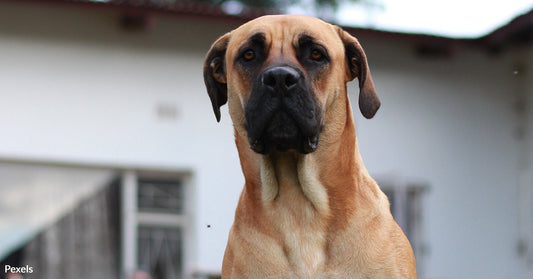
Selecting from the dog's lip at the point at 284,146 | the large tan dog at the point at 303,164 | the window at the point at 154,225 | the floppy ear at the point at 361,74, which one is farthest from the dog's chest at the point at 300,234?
the window at the point at 154,225

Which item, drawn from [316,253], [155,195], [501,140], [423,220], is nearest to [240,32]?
[316,253]

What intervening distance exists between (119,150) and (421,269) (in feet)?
14.6

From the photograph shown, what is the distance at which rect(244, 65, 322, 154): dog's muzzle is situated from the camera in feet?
11.0

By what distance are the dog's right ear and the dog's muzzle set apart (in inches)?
18.9

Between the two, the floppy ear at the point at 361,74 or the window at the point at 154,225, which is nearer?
the floppy ear at the point at 361,74

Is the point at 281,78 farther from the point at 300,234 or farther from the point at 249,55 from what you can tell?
the point at 300,234

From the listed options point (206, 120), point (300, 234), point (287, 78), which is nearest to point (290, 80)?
point (287, 78)

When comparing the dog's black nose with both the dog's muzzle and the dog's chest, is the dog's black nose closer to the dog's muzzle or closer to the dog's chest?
the dog's muzzle

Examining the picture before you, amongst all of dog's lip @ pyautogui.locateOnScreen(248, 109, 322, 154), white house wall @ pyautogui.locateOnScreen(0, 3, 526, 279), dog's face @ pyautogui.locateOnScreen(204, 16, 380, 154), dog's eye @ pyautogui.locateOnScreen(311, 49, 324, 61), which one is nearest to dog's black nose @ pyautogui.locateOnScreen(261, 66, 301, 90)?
dog's face @ pyautogui.locateOnScreen(204, 16, 380, 154)

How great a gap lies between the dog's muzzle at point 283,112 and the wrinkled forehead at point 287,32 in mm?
228

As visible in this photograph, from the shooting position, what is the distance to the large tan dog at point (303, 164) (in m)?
3.37

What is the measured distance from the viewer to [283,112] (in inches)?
133

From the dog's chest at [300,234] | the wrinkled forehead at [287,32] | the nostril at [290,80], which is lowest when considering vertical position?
the dog's chest at [300,234]

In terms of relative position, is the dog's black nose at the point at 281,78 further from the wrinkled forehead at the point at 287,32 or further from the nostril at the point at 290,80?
the wrinkled forehead at the point at 287,32
